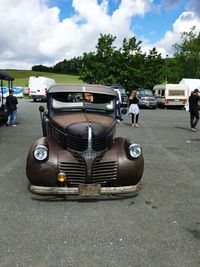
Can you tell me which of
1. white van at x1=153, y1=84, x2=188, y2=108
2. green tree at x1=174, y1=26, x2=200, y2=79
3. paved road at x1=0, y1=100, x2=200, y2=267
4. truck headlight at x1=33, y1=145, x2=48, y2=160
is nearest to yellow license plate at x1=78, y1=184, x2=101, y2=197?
paved road at x1=0, y1=100, x2=200, y2=267

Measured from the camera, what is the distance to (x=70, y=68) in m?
109

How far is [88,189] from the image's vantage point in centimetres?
559

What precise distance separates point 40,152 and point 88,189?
1.04 m

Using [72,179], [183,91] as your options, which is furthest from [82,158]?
[183,91]

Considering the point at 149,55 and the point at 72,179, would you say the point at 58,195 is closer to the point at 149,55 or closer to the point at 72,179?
the point at 72,179

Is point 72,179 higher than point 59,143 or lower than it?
lower

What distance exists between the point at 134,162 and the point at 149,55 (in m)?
40.9

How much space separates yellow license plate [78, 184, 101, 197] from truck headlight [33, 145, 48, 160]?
821mm

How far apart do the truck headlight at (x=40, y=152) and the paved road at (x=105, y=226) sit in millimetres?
734

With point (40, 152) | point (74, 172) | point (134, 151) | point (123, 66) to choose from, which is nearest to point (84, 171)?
point (74, 172)

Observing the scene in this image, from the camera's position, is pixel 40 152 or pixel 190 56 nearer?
pixel 40 152

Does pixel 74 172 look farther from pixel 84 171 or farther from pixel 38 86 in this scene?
pixel 38 86

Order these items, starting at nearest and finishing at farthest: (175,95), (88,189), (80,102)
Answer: (88,189) < (80,102) < (175,95)

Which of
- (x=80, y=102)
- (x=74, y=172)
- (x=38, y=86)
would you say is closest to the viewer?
(x=74, y=172)
